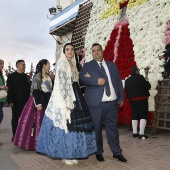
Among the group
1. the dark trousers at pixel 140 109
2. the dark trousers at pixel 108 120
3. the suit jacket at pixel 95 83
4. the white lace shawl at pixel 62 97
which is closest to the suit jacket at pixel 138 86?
the dark trousers at pixel 140 109

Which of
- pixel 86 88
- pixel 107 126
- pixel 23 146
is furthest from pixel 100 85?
pixel 23 146

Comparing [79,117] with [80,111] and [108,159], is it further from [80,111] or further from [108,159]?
[108,159]

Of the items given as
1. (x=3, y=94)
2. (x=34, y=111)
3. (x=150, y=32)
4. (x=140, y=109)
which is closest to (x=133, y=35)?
(x=150, y=32)

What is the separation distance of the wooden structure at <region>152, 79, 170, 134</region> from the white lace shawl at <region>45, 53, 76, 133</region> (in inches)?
126

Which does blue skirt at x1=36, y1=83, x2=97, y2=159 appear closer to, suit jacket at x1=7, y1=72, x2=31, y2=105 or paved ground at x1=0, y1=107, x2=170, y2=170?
paved ground at x1=0, y1=107, x2=170, y2=170

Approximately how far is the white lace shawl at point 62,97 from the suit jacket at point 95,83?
29 cm

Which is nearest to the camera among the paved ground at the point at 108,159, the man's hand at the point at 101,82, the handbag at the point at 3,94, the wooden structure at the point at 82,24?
the paved ground at the point at 108,159

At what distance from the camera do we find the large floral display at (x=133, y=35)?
277 inches

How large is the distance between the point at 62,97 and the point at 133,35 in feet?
15.0

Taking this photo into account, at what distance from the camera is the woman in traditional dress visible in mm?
4059

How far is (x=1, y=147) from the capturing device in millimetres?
5551

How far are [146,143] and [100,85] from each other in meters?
2.27

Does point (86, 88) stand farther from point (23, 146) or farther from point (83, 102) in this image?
point (23, 146)

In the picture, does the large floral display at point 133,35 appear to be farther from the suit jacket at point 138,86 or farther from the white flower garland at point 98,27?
the suit jacket at point 138,86
